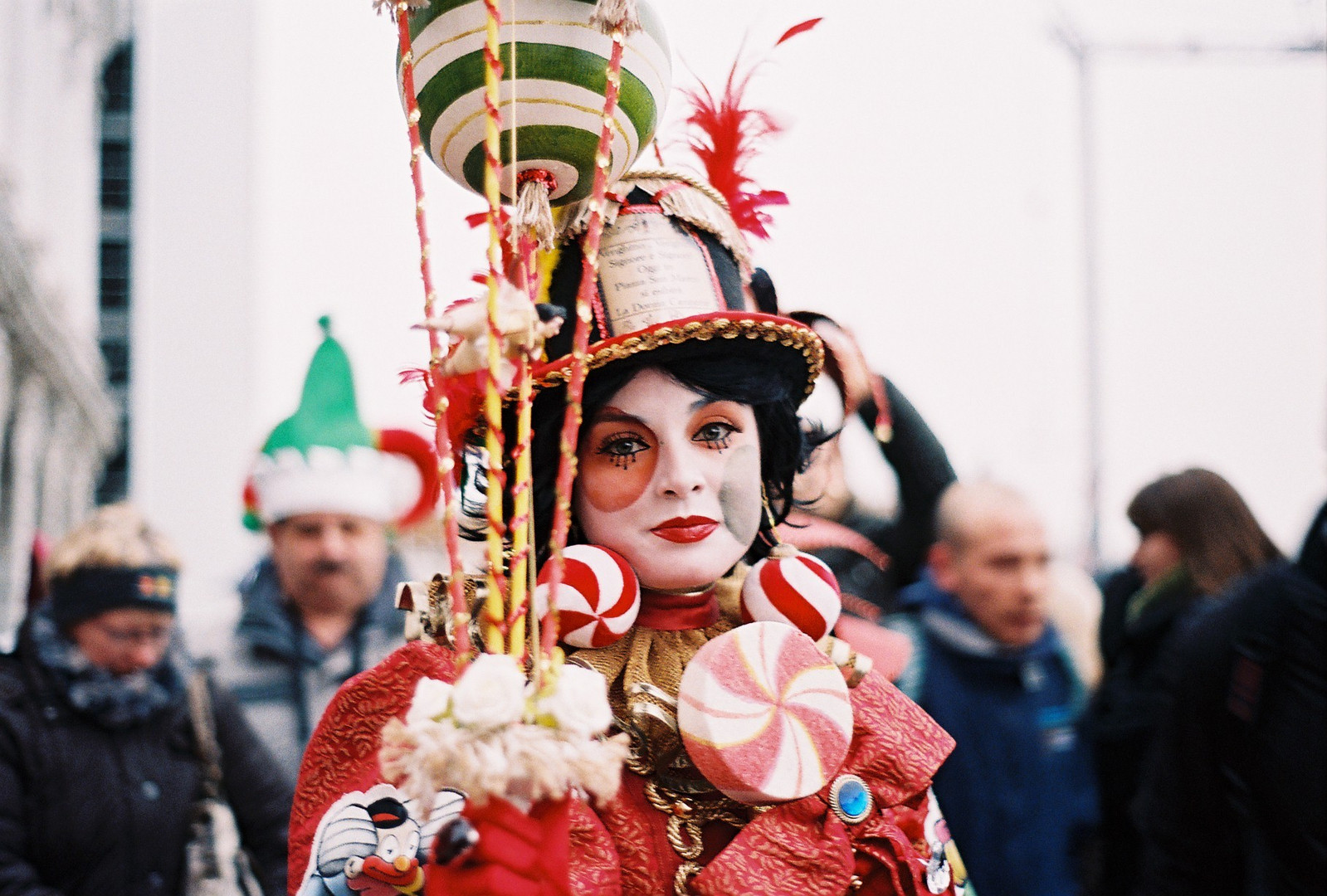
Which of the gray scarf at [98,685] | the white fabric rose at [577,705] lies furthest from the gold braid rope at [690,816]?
the gray scarf at [98,685]

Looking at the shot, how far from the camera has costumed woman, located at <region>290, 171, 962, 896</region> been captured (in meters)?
1.57

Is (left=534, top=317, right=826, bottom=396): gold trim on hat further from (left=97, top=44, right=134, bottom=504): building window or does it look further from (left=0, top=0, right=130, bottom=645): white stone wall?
(left=97, top=44, right=134, bottom=504): building window

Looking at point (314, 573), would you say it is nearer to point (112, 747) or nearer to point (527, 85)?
point (112, 747)

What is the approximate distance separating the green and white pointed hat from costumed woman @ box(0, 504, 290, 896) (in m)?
0.60

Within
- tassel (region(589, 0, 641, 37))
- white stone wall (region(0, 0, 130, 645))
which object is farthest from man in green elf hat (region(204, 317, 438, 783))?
white stone wall (region(0, 0, 130, 645))

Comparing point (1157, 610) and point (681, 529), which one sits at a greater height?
point (681, 529)

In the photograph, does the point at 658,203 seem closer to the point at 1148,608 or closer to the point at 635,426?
the point at 635,426

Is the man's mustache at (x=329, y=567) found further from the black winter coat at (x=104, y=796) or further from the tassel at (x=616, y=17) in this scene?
the tassel at (x=616, y=17)

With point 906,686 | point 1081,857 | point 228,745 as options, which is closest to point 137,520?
point 228,745

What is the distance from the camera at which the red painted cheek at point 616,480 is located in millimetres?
1756

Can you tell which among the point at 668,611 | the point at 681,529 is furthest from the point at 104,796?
the point at 681,529

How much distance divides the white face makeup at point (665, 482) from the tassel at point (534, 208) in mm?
284

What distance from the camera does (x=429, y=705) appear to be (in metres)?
1.20

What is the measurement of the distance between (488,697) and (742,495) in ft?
2.41
